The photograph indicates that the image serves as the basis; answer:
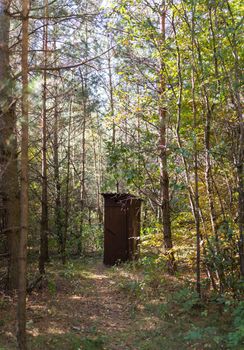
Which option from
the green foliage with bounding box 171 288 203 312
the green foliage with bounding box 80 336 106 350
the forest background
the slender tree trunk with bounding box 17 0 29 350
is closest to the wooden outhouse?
the forest background

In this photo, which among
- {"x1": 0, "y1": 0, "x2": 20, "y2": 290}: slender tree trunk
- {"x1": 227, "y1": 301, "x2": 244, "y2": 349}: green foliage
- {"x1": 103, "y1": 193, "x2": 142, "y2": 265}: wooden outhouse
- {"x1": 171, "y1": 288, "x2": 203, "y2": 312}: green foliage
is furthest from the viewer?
{"x1": 103, "y1": 193, "x2": 142, "y2": 265}: wooden outhouse

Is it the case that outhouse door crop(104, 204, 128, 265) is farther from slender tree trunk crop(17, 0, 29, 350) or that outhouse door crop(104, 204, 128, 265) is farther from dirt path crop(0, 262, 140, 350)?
slender tree trunk crop(17, 0, 29, 350)

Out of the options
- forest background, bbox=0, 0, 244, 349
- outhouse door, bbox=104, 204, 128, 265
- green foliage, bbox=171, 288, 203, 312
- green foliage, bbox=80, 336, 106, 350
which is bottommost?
green foliage, bbox=80, 336, 106, 350

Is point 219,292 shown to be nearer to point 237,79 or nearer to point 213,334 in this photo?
point 213,334

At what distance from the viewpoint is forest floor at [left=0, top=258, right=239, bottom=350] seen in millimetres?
A: 4961

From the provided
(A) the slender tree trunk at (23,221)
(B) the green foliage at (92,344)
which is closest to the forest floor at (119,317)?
(B) the green foliage at (92,344)

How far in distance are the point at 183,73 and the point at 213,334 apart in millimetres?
4300

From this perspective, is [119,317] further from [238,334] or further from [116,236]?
[116,236]

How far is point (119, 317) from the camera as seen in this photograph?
21.1 feet

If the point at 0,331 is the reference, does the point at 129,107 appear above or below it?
above

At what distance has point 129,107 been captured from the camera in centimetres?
820

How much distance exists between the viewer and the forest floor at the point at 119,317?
4.96 m

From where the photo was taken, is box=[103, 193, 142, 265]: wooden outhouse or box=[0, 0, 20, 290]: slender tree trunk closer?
box=[0, 0, 20, 290]: slender tree trunk

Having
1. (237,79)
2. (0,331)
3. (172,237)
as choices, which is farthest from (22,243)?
(172,237)
